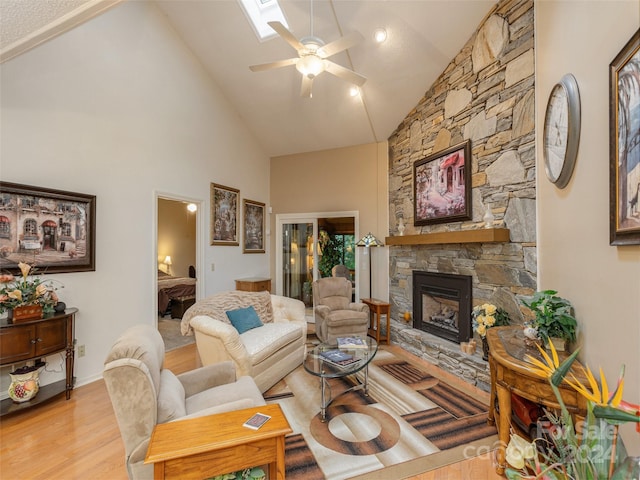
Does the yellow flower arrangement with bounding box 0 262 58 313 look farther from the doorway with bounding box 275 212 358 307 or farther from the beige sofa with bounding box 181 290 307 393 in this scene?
A: the doorway with bounding box 275 212 358 307

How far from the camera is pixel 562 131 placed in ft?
6.64

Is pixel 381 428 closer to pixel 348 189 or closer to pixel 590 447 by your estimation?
pixel 590 447

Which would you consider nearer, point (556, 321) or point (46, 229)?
point (556, 321)

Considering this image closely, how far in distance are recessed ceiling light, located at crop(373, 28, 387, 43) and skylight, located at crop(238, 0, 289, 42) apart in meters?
1.15

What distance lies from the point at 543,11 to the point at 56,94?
4429mm

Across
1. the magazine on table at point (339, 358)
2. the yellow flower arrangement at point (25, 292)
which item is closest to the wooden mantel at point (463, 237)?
the magazine on table at point (339, 358)

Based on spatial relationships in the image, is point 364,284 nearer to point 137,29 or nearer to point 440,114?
point 440,114

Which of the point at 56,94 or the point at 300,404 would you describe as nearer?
the point at 300,404

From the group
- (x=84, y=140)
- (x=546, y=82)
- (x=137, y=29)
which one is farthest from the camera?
(x=137, y=29)

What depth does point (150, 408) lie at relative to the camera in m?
1.45

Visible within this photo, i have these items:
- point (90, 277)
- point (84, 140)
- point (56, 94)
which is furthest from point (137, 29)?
point (90, 277)

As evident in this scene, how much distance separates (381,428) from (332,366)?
0.58 m

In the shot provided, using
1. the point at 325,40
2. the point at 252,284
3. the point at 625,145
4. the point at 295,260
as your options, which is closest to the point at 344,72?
the point at 325,40

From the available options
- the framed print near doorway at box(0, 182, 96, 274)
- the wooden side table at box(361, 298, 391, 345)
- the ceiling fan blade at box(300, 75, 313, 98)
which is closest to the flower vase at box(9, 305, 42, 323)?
Result: the framed print near doorway at box(0, 182, 96, 274)
